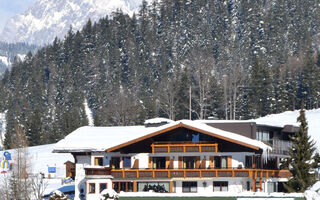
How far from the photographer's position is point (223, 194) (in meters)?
55.5

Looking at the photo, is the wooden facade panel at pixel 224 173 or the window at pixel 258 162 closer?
the wooden facade panel at pixel 224 173

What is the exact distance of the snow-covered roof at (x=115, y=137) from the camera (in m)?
61.0

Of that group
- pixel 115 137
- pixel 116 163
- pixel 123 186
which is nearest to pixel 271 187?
pixel 123 186

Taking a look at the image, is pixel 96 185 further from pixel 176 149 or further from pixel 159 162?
pixel 176 149

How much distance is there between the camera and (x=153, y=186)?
61531 millimetres

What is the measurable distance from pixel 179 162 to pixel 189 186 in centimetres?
235

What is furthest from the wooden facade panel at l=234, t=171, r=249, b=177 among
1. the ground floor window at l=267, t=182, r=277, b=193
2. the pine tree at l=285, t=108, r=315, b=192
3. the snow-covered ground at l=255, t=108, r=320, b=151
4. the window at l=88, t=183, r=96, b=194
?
the snow-covered ground at l=255, t=108, r=320, b=151

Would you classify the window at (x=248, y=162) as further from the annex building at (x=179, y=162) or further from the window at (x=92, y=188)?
the window at (x=92, y=188)

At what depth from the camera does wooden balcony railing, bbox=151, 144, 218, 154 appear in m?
61.2

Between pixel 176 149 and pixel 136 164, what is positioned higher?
pixel 176 149

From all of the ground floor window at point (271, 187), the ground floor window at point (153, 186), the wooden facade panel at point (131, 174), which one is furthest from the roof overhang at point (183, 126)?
the ground floor window at point (271, 187)

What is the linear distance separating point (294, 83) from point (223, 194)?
9076 cm

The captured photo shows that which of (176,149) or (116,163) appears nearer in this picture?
(176,149)

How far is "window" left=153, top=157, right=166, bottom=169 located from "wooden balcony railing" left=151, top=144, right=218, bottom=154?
1.53 metres
